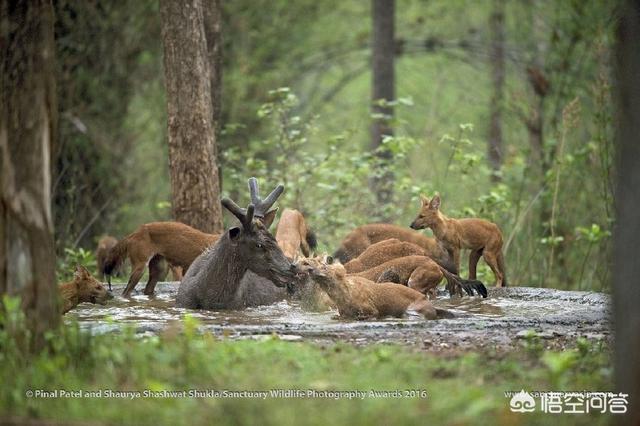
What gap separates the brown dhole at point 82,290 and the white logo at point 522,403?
17.2 feet

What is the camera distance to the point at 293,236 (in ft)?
41.4

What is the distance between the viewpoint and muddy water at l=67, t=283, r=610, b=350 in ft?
26.1

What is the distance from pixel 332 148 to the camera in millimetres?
15836

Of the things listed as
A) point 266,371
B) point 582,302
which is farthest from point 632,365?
point 582,302

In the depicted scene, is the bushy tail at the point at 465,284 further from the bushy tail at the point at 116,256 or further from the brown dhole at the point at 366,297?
the bushy tail at the point at 116,256

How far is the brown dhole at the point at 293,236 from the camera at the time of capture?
12.3 m

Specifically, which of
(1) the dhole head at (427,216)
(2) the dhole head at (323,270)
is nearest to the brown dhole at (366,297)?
(2) the dhole head at (323,270)

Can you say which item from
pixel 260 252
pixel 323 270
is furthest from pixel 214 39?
pixel 323 270

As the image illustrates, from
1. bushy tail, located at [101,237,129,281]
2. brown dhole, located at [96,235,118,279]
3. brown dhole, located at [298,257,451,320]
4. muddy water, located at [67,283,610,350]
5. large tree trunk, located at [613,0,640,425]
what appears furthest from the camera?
brown dhole, located at [96,235,118,279]

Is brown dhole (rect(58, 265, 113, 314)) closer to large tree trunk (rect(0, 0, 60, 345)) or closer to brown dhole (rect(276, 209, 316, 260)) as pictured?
brown dhole (rect(276, 209, 316, 260))

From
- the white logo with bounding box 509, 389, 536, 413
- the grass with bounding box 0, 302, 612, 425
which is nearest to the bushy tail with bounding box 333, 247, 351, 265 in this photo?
the grass with bounding box 0, 302, 612, 425

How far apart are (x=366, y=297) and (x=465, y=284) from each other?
172cm

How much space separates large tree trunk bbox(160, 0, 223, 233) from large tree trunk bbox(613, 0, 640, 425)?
7.71m

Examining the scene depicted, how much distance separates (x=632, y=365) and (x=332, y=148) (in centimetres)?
1108
